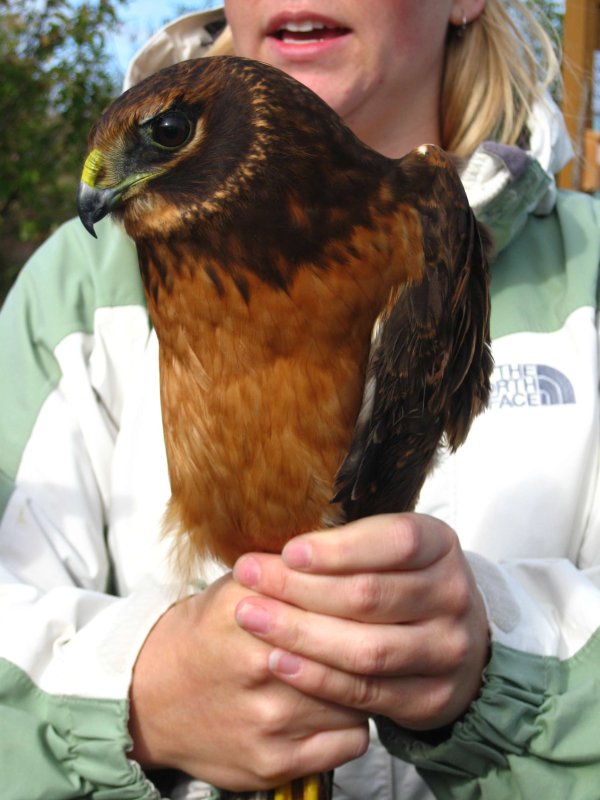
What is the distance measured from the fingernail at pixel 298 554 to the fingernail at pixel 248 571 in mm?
95

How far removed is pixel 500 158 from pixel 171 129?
1313 mm

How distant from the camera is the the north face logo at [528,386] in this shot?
2.68 m

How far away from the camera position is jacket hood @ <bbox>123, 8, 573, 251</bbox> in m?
2.74

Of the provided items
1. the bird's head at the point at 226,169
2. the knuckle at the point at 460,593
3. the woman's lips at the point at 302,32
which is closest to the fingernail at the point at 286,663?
the knuckle at the point at 460,593

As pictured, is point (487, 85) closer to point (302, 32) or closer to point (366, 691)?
point (302, 32)

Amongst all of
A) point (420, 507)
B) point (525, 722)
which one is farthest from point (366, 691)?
point (420, 507)

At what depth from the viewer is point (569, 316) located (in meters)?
2.76

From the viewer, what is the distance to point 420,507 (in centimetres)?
262

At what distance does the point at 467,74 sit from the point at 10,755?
234 cm

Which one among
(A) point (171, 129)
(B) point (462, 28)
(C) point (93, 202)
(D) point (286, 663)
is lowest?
(D) point (286, 663)

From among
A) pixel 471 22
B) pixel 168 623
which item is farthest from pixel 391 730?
pixel 471 22

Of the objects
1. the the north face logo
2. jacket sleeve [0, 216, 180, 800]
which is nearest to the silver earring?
the the north face logo

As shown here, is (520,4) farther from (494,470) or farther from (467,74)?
(494,470)

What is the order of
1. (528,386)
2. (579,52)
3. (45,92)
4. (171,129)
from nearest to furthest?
(171,129)
(528,386)
(579,52)
(45,92)
